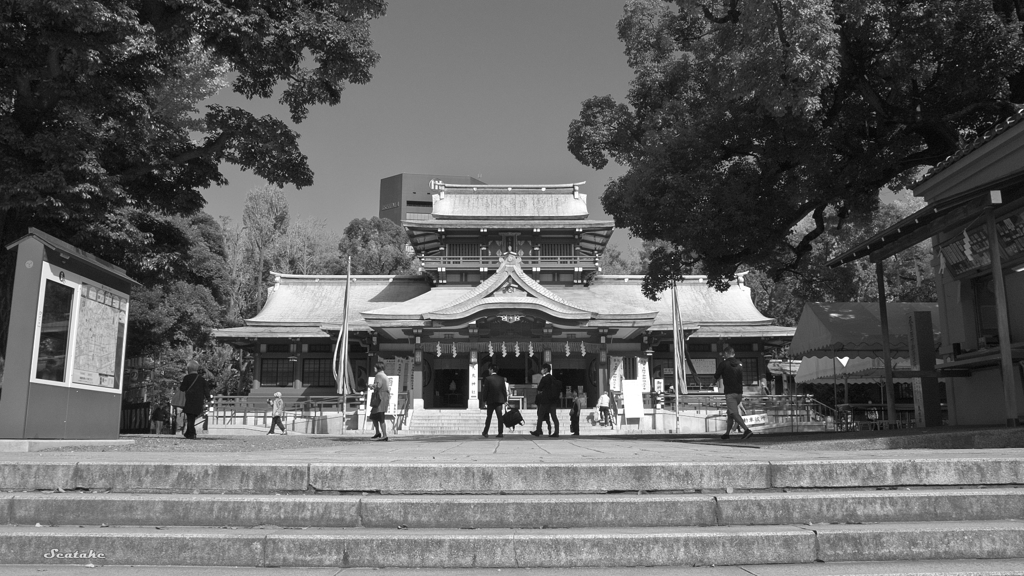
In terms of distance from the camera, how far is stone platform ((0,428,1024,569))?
14.7ft

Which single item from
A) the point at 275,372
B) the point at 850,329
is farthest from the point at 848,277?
the point at 275,372

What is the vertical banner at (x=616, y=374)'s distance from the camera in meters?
29.3

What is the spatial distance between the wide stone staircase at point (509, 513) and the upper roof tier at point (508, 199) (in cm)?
3144

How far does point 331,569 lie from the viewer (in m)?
4.44

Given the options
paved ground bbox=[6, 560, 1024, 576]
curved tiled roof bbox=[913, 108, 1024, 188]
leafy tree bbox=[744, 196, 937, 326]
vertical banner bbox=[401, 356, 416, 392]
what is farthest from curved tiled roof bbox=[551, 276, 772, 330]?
paved ground bbox=[6, 560, 1024, 576]

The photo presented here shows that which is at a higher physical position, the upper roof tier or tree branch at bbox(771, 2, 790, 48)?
the upper roof tier

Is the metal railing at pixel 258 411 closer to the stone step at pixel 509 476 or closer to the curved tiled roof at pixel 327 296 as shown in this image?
the curved tiled roof at pixel 327 296

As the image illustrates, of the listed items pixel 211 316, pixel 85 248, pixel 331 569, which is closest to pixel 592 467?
pixel 331 569

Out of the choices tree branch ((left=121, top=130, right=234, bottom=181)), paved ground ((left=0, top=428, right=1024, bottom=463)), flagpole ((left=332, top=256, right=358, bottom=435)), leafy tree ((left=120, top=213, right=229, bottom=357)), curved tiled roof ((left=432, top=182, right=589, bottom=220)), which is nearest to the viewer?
paved ground ((left=0, top=428, right=1024, bottom=463))

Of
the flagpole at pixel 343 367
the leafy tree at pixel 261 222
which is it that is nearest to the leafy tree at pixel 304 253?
the leafy tree at pixel 261 222

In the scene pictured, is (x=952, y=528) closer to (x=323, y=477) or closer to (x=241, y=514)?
(x=323, y=477)

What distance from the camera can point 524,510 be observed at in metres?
4.87

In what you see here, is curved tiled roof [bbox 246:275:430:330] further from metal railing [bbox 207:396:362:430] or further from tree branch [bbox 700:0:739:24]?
tree branch [bbox 700:0:739:24]

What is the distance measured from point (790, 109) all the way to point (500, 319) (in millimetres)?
17362
